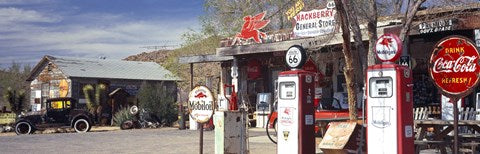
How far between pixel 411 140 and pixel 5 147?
40.6ft

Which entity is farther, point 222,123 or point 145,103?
point 145,103

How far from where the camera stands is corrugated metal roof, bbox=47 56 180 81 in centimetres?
3694

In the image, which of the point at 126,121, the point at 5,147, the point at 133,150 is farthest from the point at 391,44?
the point at 126,121

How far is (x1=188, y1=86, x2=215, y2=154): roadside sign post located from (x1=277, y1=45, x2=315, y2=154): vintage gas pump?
5.24 feet

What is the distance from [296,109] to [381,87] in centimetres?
195

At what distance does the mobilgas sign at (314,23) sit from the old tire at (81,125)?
36.2 feet

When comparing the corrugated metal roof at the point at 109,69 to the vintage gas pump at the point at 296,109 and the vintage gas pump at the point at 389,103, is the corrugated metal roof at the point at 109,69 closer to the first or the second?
the vintage gas pump at the point at 296,109

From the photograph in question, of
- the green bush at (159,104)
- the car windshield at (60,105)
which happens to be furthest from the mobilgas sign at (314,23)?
the car windshield at (60,105)

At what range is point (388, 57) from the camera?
8.76 meters

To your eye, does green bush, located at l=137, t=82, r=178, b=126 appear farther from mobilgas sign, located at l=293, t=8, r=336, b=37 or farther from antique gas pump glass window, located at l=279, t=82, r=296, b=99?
antique gas pump glass window, located at l=279, t=82, r=296, b=99

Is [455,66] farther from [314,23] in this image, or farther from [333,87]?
[333,87]

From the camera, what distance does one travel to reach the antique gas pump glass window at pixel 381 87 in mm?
8586

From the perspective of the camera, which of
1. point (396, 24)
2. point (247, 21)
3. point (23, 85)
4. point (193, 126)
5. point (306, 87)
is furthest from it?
point (23, 85)

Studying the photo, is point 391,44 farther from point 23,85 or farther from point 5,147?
point 23,85
